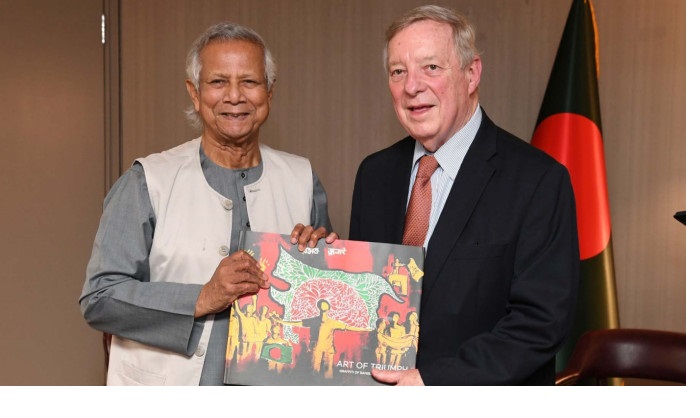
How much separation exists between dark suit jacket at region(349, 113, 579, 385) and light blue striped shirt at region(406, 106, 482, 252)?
1.5 inches

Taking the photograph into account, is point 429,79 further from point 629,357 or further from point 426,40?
point 629,357

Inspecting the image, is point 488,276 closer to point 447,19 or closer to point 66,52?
point 447,19

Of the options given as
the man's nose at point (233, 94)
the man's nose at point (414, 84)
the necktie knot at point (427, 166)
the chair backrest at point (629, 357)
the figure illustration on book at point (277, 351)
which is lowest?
the chair backrest at point (629, 357)

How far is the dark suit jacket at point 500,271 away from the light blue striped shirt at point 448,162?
1.5 inches

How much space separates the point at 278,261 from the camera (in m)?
1.94

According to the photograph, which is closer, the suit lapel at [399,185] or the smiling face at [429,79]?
the smiling face at [429,79]

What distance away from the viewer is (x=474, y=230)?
6.25 feet

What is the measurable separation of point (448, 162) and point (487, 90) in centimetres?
295

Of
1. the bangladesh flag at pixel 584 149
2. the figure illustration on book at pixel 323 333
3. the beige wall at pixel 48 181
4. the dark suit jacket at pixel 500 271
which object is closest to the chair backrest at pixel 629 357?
the bangladesh flag at pixel 584 149

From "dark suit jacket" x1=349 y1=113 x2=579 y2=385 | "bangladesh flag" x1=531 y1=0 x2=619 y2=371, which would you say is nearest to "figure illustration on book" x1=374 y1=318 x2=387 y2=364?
"dark suit jacket" x1=349 y1=113 x2=579 y2=385

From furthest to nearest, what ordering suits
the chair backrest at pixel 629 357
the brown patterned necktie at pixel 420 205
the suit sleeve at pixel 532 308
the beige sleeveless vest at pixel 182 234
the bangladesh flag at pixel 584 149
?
the bangladesh flag at pixel 584 149, the chair backrest at pixel 629 357, the beige sleeveless vest at pixel 182 234, the brown patterned necktie at pixel 420 205, the suit sleeve at pixel 532 308

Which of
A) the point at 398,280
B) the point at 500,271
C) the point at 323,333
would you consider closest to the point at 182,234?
the point at 323,333

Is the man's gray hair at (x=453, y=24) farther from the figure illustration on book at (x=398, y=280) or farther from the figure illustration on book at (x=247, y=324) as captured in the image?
the figure illustration on book at (x=247, y=324)

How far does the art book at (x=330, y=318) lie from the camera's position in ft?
6.15
